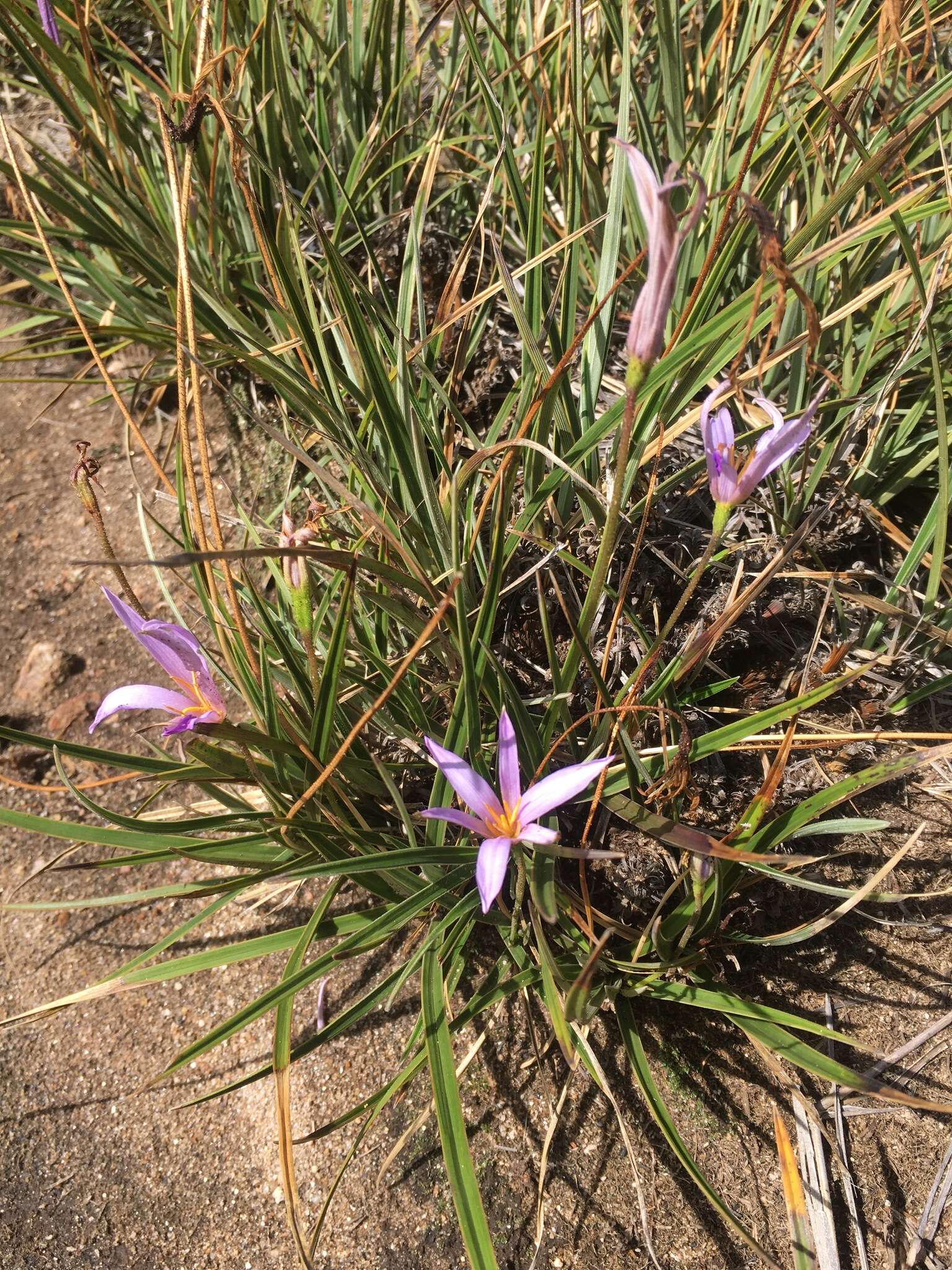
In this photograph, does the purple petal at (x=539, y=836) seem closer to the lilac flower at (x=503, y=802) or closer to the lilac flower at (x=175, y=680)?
the lilac flower at (x=503, y=802)

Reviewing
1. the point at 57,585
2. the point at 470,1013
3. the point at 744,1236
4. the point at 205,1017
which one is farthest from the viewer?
the point at 57,585

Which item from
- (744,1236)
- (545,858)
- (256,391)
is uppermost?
(256,391)

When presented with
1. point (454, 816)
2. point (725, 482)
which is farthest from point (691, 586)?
point (454, 816)

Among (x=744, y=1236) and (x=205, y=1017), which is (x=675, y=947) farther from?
(x=205, y=1017)

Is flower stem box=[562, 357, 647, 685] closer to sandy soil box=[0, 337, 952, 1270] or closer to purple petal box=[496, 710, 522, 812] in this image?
purple petal box=[496, 710, 522, 812]

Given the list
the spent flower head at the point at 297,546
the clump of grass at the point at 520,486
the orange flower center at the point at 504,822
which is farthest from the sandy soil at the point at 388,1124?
the spent flower head at the point at 297,546

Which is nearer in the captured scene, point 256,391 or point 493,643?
point 493,643

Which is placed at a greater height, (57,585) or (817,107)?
(817,107)

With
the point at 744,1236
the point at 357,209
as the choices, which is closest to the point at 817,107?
the point at 357,209
